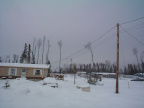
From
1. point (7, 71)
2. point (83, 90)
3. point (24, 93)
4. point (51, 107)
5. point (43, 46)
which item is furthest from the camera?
point (43, 46)

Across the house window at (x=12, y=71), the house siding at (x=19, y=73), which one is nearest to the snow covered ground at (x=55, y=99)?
the house siding at (x=19, y=73)

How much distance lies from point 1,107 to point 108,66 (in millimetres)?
91313

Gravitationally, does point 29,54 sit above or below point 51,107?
above

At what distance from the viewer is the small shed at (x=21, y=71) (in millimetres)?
19281

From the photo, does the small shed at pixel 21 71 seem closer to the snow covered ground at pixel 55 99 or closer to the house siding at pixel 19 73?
the house siding at pixel 19 73

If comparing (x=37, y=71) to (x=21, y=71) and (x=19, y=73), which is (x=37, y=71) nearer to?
(x=21, y=71)

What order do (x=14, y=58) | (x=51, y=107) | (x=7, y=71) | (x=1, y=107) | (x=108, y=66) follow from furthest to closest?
1. (x=108, y=66)
2. (x=14, y=58)
3. (x=7, y=71)
4. (x=51, y=107)
5. (x=1, y=107)

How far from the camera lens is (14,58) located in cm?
7112

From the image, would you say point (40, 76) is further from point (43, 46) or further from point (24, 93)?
point (43, 46)

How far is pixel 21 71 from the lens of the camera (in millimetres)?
19969

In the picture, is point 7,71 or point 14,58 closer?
point 7,71

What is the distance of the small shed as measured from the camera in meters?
19.3

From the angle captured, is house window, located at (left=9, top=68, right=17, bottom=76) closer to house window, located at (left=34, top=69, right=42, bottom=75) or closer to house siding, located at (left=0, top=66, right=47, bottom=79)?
house siding, located at (left=0, top=66, right=47, bottom=79)

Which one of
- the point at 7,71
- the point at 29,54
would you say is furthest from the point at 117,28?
the point at 29,54
